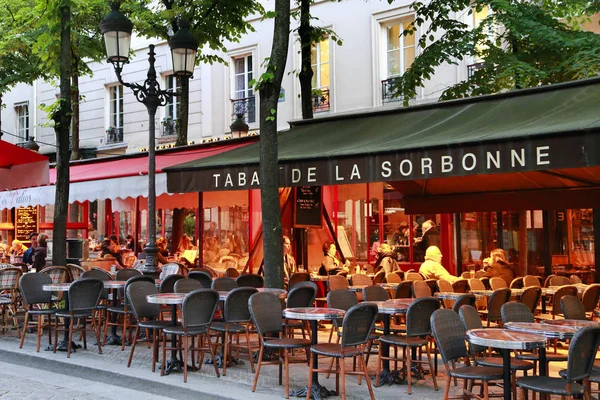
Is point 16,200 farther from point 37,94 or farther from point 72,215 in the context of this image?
point 37,94

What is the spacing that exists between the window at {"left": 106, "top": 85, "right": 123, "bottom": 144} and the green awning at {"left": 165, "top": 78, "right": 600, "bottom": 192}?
1427 centimetres

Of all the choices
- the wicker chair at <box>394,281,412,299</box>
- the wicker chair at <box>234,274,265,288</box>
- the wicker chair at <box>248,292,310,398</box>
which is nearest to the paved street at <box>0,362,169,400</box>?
the wicker chair at <box>248,292,310,398</box>

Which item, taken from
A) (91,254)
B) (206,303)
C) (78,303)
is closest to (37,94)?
Result: (91,254)

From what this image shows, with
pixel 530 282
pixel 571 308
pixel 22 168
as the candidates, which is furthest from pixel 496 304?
pixel 22 168

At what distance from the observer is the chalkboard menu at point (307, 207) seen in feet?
45.8

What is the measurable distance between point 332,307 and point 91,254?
455 inches

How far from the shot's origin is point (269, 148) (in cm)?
925

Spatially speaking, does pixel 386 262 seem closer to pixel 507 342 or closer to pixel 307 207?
pixel 307 207

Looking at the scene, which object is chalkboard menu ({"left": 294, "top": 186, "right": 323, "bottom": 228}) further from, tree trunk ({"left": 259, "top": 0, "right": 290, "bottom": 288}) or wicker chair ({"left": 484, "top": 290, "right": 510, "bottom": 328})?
wicker chair ({"left": 484, "top": 290, "right": 510, "bottom": 328})

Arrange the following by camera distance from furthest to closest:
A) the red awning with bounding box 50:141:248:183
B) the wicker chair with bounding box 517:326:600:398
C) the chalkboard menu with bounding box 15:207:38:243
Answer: the chalkboard menu with bounding box 15:207:38:243
the red awning with bounding box 50:141:248:183
the wicker chair with bounding box 517:326:600:398

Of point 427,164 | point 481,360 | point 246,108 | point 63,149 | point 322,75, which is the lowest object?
point 481,360

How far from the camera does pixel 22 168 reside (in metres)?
12.8

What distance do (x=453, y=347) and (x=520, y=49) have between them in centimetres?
972

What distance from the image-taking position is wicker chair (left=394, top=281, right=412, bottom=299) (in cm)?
952
